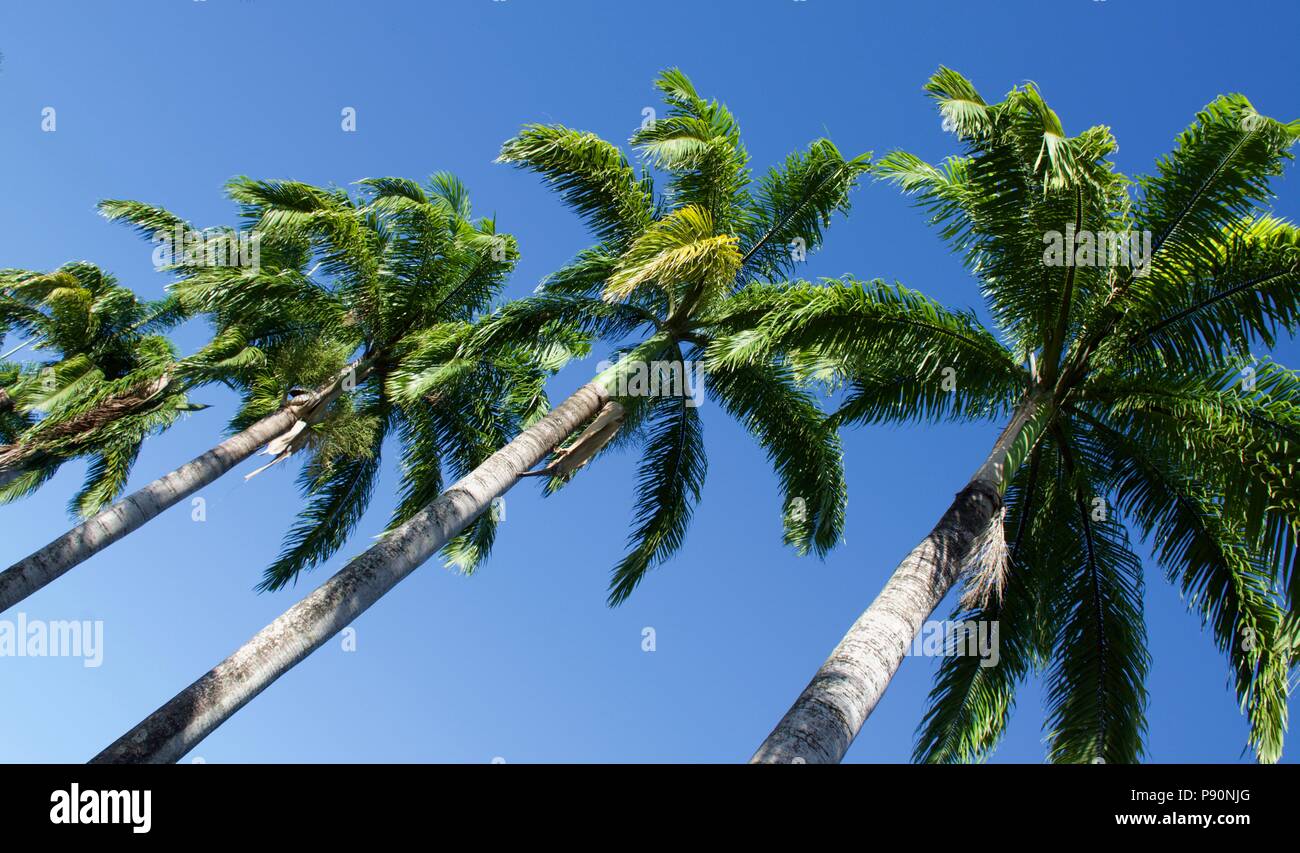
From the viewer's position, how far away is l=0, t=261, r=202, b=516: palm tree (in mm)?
19219

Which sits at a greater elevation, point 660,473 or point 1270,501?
point 660,473

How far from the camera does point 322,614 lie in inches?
382

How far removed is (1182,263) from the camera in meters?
9.77

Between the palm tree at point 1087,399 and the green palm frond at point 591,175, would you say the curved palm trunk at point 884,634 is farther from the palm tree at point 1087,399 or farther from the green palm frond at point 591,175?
the green palm frond at point 591,175

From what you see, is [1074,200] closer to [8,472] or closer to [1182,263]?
[1182,263]

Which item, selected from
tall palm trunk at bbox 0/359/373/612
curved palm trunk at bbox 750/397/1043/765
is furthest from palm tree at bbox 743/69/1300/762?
tall palm trunk at bbox 0/359/373/612

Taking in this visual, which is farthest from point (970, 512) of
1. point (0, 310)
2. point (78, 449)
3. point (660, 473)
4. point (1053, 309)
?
point (0, 310)

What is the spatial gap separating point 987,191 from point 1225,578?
4.90 metres

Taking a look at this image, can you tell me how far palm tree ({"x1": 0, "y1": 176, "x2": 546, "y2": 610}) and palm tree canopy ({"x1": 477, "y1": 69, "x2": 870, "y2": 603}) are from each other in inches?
79.4

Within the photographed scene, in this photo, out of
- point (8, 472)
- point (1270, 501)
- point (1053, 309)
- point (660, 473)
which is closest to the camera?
point (1270, 501)

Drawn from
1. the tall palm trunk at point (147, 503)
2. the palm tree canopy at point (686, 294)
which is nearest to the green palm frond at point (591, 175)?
the palm tree canopy at point (686, 294)

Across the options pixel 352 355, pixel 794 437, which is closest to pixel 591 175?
pixel 794 437

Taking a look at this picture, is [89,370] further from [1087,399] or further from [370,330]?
[1087,399]
